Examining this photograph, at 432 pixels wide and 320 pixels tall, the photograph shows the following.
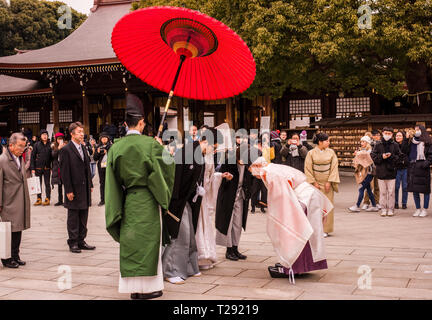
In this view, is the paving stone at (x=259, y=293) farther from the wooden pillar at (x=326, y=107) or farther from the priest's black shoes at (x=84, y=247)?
the wooden pillar at (x=326, y=107)

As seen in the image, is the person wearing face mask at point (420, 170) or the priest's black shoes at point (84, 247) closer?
the priest's black shoes at point (84, 247)

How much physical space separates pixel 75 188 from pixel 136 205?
9.36 feet

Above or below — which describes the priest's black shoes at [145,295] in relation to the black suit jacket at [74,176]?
below

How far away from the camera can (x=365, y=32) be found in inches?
564

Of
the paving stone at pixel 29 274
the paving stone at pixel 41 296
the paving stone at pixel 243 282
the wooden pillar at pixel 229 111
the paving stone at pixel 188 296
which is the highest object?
the wooden pillar at pixel 229 111

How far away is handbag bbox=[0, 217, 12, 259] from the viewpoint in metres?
5.64

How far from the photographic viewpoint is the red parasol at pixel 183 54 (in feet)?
14.1

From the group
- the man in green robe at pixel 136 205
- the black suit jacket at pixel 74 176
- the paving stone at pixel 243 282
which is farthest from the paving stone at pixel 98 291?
the black suit jacket at pixel 74 176

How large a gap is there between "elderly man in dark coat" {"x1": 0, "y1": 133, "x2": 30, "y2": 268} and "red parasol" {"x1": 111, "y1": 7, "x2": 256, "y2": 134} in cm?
240

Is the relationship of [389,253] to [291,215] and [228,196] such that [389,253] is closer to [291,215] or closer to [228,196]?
[291,215]

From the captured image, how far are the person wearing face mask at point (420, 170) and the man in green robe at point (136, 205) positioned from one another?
674 cm

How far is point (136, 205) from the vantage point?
4.19 meters

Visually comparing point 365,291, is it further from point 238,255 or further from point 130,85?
point 130,85

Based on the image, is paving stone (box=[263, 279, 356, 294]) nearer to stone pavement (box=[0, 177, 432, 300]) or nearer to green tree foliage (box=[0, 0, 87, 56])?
stone pavement (box=[0, 177, 432, 300])
